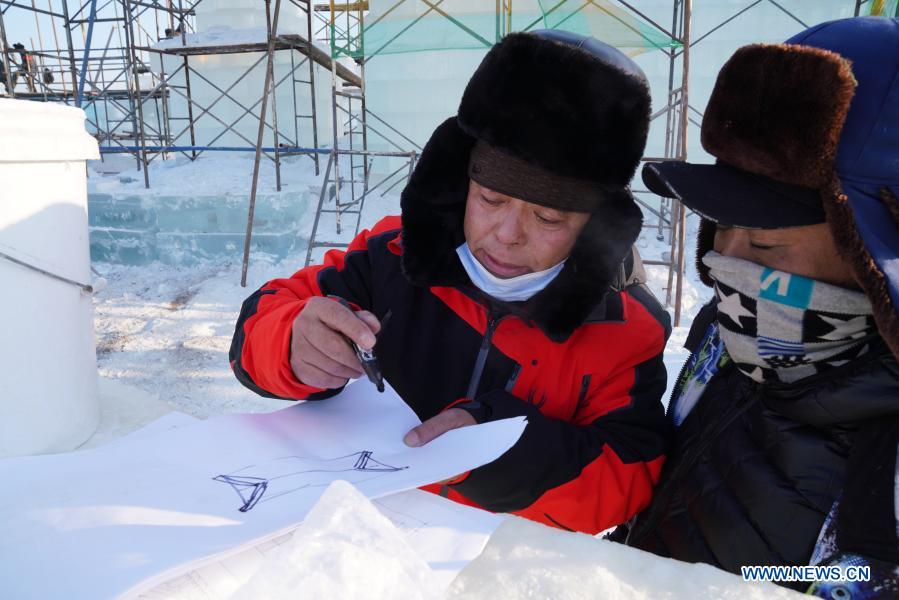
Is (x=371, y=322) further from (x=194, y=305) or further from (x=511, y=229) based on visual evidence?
(x=194, y=305)

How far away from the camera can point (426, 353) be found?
1.44 metres

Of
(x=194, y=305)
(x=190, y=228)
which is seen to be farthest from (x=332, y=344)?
(x=190, y=228)

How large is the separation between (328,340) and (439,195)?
22.2 inches

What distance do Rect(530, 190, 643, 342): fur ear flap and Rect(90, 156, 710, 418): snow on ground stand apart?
1912 mm

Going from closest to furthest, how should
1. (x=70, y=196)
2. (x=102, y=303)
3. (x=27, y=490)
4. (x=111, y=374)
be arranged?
(x=27, y=490) < (x=70, y=196) < (x=111, y=374) < (x=102, y=303)

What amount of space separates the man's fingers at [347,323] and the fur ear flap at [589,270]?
43 cm

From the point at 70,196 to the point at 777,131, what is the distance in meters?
2.32

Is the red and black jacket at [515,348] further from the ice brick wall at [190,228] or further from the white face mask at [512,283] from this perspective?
the ice brick wall at [190,228]

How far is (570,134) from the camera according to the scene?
1.18 m

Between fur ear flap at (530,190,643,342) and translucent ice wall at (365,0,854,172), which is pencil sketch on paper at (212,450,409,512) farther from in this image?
translucent ice wall at (365,0,854,172)

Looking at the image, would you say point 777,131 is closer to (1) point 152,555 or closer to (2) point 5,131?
(1) point 152,555

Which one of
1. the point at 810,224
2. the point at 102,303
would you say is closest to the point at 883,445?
the point at 810,224

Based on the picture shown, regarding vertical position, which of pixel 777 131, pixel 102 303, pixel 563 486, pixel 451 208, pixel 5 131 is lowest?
pixel 102 303

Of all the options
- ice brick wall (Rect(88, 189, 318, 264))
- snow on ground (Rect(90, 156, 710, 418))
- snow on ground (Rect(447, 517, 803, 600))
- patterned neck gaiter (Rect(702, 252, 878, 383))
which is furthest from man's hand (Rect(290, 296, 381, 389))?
ice brick wall (Rect(88, 189, 318, 264))
